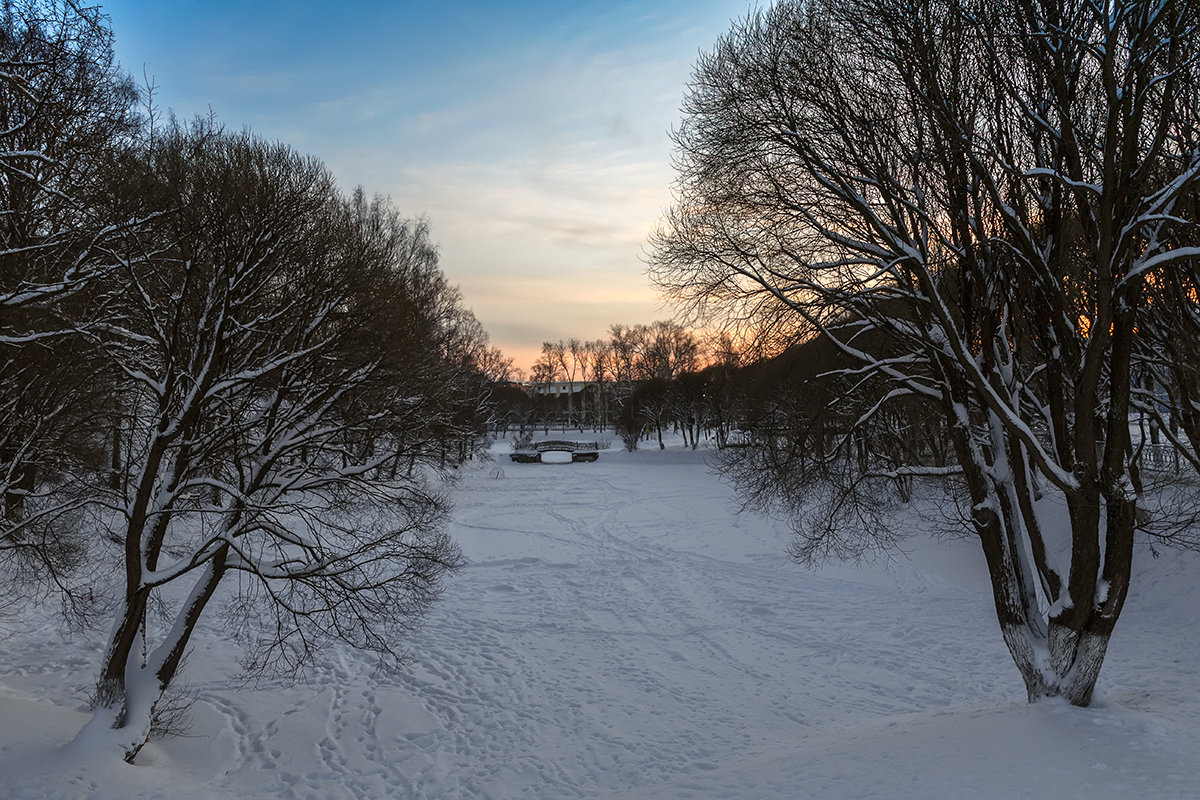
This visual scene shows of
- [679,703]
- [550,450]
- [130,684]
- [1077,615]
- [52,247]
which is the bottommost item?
[679,703]

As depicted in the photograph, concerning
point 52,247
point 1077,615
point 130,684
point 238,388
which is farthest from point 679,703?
point 52,247

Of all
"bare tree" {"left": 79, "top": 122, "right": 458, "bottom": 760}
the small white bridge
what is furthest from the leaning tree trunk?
the small white bridge

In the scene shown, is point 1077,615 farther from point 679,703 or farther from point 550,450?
point 550,450

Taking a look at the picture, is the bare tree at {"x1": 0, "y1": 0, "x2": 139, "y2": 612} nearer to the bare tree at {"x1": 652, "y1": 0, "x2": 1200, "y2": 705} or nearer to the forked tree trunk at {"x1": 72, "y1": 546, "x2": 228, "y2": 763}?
the forked tree trunk at {"x1": 72, "y1": 546, "x2": 228, "y2": 763}

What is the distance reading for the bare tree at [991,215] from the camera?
5.98 metres

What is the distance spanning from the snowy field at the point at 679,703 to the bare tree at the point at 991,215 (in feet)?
5.04

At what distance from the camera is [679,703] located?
32.0 ft

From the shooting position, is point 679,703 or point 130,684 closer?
point 130,684

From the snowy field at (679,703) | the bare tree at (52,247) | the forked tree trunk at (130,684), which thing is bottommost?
the snowy field at (679,703)

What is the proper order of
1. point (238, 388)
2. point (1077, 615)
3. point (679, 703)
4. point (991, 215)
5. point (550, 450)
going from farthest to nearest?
1. point (550, 450)
2. point (679, 703)
3. point (238, 388)
4. point (991, 215)
5. point (1077, 615)

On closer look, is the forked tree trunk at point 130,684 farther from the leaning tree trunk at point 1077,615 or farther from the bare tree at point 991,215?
the leaning tree trunk at point 1077,615

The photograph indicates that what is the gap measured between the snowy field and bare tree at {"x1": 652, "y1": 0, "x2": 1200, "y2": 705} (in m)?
1.54

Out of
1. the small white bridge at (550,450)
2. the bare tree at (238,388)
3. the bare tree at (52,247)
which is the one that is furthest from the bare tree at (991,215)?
the small white bridge at (550,450)

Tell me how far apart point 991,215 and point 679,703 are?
704cm
